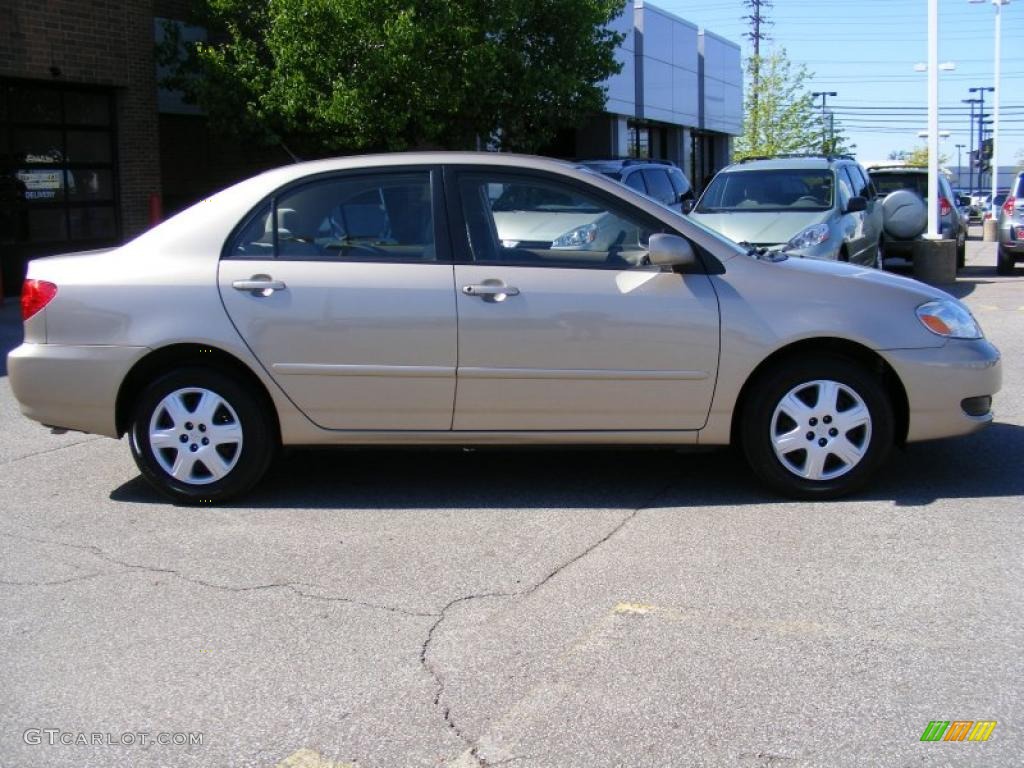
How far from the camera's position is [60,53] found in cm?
1614

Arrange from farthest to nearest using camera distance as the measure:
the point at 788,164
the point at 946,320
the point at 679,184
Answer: the point at 679,184, the point at 788,164, the point at 946,320

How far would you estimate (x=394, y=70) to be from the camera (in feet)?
52.9

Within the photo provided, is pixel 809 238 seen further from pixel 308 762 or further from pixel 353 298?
pixel 308 762

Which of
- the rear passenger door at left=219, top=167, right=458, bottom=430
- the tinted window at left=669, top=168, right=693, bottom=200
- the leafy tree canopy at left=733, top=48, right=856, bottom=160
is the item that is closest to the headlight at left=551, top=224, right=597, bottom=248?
the rear passenger door at left=219, top=167, right=458, bottom=430

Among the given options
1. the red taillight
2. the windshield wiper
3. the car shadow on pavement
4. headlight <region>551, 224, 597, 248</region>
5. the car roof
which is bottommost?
the car shadow on pavement

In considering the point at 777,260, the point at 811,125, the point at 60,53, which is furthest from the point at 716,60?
the point at 777,260

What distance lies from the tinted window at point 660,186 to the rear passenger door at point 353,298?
388 inches

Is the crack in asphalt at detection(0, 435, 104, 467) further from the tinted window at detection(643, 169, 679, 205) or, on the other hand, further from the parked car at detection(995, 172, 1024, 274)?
the parked car at detection(995, 172, 1024, 274)

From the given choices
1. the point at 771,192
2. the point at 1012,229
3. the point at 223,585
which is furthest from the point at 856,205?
the point at 223,585

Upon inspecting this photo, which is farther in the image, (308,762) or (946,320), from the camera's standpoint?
(946,320)

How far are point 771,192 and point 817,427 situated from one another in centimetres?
827

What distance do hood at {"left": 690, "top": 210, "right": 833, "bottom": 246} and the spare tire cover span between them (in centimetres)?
355

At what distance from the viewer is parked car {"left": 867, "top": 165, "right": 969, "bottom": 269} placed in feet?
55.2

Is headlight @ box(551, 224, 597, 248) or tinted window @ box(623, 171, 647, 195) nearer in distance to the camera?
headlight @ box(551, 224, 597, 248)
